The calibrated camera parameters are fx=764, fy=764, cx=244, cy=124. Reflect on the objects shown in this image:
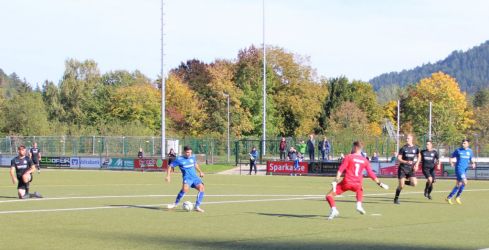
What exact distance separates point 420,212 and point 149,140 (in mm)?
47850

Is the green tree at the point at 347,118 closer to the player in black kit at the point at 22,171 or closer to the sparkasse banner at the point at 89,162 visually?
the sparkasse banner at the point at 89,162

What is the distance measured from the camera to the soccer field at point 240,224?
13.3 metres

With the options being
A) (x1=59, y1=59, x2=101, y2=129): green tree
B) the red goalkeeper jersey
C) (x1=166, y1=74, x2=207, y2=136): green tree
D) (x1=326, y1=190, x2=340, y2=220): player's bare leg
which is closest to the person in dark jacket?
(x1=326, y1=190, x2=340, y2=220): player's bare leg

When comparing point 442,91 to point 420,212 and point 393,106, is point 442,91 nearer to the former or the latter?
point 393,106

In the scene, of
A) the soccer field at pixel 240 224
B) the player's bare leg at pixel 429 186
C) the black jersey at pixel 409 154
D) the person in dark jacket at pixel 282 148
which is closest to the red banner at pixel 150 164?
the person in dark jacket at pixel 282 148

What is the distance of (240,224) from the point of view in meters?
16.5

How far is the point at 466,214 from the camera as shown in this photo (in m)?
19.2

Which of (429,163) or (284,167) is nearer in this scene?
(429,163)

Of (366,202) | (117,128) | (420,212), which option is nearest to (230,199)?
(366,202)

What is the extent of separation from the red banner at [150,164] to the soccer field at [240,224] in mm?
30769

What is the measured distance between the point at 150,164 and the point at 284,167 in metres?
11.5

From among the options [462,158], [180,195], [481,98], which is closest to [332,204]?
[180,195]

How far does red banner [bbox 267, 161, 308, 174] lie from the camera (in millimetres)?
49719

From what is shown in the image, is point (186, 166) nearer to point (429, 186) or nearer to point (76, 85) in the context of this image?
point (429, 186)
